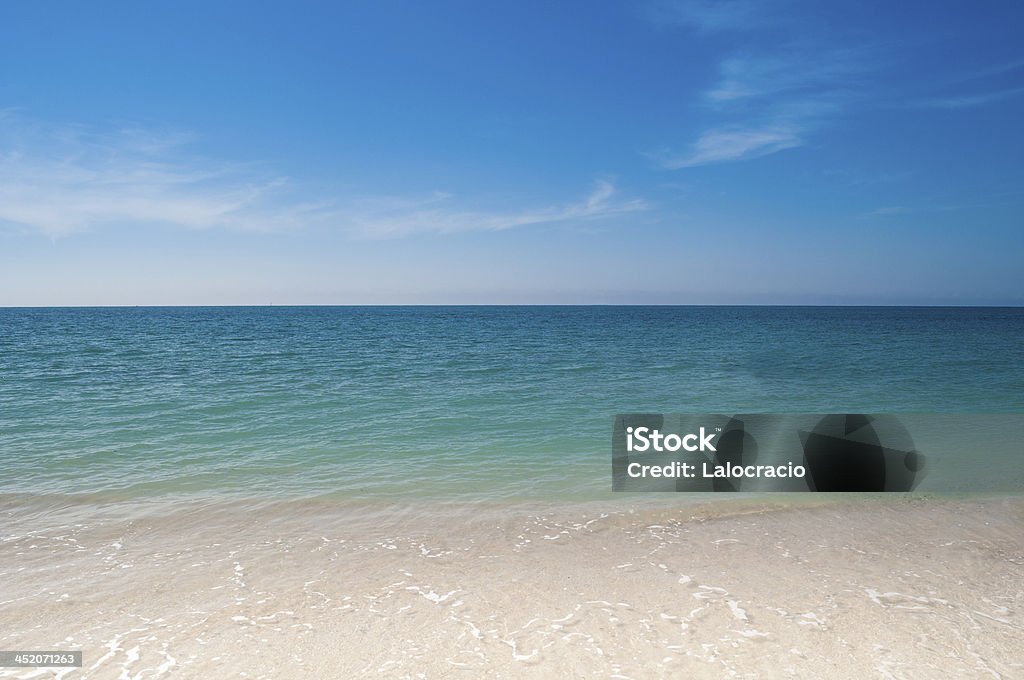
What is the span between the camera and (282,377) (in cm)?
2398

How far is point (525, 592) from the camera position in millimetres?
5555

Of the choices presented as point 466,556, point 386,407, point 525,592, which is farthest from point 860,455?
point 386,407

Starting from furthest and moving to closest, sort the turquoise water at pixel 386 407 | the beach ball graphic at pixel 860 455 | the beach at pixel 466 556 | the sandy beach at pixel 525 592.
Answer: the turquoise water at pixel 386 407
the beach ball graphic at pixel 860 455
the beach at pixel 466 556
the sandy beach at pixel 525 592

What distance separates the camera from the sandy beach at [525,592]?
4.40 metres

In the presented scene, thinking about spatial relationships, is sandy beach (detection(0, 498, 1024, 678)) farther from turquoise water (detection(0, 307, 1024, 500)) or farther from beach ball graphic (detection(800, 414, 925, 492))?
turquoise water (detection(0, 307, 1024, 500))

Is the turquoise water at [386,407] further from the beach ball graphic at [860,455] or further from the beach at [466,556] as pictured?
the beach ball graphic at [860,455]

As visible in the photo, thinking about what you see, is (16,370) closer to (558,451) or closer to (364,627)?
(558,451)

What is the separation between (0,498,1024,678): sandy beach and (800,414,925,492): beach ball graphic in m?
1.26

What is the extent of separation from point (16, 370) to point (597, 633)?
3147 centimetres

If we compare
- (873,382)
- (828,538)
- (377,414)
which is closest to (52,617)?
(828,538)

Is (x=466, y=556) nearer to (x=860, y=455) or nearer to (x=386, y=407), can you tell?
(x=860, y=455)

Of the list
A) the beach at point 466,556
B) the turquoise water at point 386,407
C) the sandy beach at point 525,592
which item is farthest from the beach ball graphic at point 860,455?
the turquoise water at point 386,407

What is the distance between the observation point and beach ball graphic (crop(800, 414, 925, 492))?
9.38m

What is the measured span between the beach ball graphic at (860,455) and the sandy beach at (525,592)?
126cm
